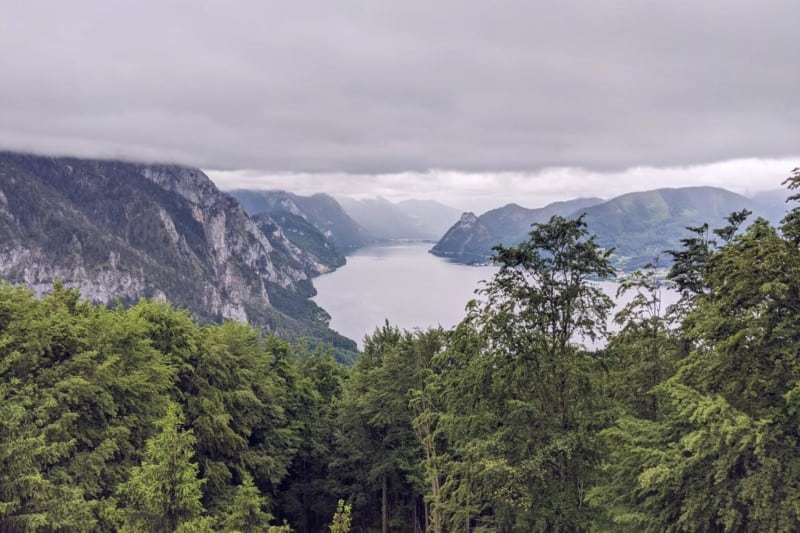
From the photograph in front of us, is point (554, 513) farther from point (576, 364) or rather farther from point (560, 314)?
point (560, 314)

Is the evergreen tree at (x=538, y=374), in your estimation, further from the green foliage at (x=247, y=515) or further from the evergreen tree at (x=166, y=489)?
the evergreen tree at (x=166, y=489)

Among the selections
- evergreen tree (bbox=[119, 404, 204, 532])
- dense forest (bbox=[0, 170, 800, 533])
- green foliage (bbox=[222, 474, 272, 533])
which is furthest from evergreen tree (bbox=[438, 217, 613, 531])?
evergreen tree (bbox=[119, 404, 204, 532])

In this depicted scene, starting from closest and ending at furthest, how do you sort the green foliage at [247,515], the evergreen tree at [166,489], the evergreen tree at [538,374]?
the evergreen tree at [166,489]
the evergreen tree at [538,374]
the green foliage at [247,515]

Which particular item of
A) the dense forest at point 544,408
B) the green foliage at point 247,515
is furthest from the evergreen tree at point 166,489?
the green foliage at point 247,515

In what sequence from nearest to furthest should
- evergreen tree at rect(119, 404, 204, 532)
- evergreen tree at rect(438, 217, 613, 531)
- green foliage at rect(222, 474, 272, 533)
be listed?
evergreen tree at rect(119, 404, 204, 532)
evergreen tree at rect(438, 217, 613, 531)
green foliage at rect(222, 474, 272, 533)

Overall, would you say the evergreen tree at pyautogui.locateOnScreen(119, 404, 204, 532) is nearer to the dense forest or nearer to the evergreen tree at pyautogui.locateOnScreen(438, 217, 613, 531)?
the dense forest

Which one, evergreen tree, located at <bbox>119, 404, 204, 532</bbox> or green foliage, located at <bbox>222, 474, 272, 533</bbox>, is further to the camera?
green foliage, located at <bbox>222, 474, 272, 533</bbox>

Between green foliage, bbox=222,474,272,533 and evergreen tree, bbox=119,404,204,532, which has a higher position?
evergreen tree, bbox=119,404,204,532

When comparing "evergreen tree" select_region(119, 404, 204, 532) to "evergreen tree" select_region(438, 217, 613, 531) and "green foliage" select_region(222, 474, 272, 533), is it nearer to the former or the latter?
"green foliage" select_region(222, 474, 272, 533)

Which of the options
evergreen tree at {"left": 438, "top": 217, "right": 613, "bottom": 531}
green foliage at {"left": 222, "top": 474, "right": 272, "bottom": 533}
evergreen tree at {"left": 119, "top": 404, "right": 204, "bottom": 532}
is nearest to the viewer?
evergreen tree at {"left": 119, "top": 404, "right": 204, "bottom": 532}
